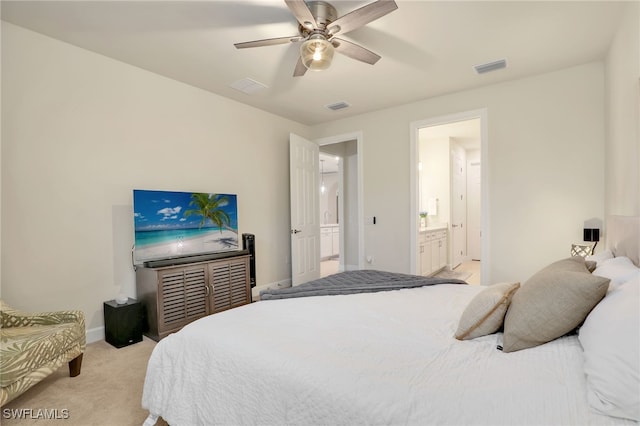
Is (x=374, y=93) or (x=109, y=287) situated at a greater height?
(x=374, y=93)

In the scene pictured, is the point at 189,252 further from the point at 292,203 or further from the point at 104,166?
the point at 292,203

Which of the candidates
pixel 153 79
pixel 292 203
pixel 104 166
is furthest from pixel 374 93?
pixel 104 166

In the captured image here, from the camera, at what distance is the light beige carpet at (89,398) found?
72.1 inches

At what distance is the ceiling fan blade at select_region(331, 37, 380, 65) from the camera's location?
2.46 metres

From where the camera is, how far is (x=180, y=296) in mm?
3094

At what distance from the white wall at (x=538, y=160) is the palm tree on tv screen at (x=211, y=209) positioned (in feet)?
9.45

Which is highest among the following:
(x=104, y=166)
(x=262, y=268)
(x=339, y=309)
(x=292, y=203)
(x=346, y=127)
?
(x=346, y=127)

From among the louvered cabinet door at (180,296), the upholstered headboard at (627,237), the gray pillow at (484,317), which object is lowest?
the louvered cabinet door at (180,296)

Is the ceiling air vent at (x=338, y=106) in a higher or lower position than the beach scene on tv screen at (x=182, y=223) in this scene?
higher

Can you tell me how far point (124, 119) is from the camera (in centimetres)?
321

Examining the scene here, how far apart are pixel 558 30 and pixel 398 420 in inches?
131

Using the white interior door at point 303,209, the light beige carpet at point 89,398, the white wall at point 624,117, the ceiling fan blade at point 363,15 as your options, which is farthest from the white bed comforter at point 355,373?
the white interior door at point 303,209

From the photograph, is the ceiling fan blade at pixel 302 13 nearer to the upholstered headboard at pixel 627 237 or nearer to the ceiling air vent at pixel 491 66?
the ceiling air vent at pixel 491 66

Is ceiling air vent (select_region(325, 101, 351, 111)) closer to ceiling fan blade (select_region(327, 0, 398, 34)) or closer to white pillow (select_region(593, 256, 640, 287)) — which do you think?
ceiling fan blade (select_region(327, 0, 398, 34))
